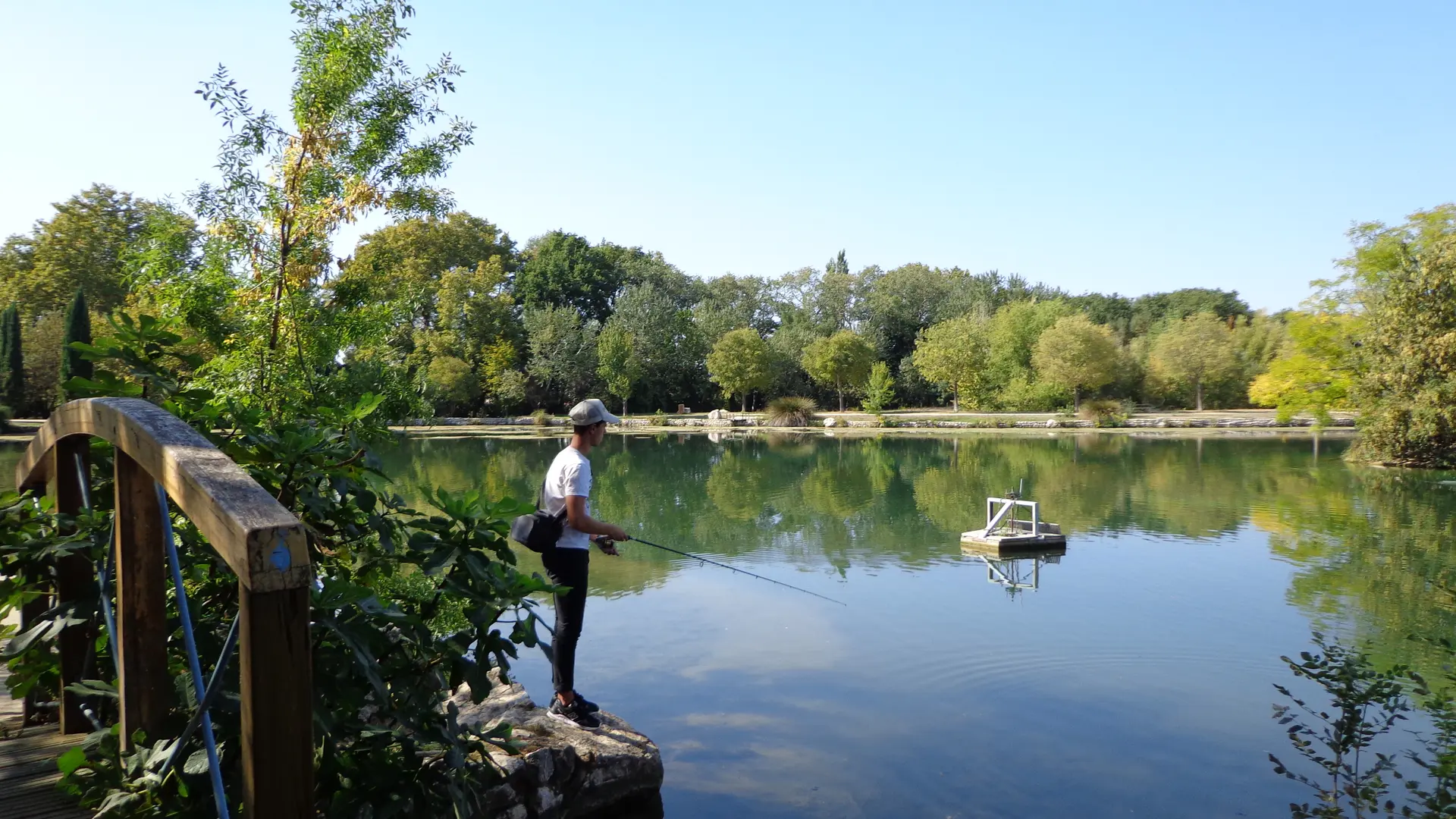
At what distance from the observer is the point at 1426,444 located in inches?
914

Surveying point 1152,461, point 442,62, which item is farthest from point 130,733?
point 1152,461

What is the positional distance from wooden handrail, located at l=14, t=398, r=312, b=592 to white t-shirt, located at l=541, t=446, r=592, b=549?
2.41 metres

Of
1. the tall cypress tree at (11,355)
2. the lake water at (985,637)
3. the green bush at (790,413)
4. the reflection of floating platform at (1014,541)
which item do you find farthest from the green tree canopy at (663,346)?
the reflection of floating platform at (1014,541)

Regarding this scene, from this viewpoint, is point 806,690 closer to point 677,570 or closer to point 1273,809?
point 1273,809

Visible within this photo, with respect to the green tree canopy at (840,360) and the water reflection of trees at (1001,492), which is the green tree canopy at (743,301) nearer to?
the green tree canopy at (840,360)

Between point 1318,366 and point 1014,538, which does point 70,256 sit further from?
point 1318,366

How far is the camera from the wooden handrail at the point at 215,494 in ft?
4.86

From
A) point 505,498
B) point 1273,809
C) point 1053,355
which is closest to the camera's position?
point 505,498

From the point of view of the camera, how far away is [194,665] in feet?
6.28

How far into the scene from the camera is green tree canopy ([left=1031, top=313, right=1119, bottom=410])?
43062 millimetres

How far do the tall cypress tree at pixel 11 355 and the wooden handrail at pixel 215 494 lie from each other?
126 feet

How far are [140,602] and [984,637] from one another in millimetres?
7681

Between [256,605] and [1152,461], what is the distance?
27.0m

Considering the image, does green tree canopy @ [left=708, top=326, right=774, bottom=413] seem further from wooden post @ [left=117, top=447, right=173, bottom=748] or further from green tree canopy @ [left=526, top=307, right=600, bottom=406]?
wooden post @ [left=117, top=447, right=173, bottom=748]
